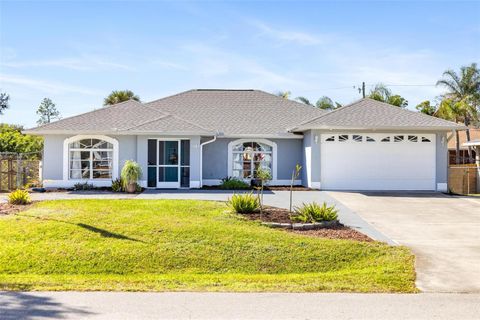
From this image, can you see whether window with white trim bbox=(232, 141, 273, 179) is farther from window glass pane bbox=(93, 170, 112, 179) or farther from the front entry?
window glass pane bbox=(93, 170, 112, 179)

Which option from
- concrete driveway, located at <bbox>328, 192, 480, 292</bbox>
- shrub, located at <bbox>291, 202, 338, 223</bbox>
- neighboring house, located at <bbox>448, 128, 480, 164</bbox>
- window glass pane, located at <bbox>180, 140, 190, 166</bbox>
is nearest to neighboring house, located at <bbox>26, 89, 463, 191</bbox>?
window glass pane, located at <bbox>180, 140, 190, 166</bbox>

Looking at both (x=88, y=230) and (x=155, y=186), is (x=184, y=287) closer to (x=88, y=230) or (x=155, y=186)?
(x=88, y=230)

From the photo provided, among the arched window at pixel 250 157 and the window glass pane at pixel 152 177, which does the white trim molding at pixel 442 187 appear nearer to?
the arched window at pixel 250 157

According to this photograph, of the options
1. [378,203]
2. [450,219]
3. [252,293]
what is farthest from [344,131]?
[252,293]

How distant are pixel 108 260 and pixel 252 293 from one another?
11.5 feet

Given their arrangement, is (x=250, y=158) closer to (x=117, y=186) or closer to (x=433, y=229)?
(x=117, y=186)

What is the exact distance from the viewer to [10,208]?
1413 cm

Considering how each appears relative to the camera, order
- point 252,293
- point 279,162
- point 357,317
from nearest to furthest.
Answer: point 357,317
point 252,293
point 279,162

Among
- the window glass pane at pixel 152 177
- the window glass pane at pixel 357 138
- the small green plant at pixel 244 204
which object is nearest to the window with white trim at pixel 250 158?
the window glass pane at pixel 152 177

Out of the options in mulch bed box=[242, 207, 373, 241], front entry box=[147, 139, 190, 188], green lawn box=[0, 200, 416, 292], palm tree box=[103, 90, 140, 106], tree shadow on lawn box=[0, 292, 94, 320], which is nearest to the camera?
tree shadow on lawn box=[0, 292, 94, 320]

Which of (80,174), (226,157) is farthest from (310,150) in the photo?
(80,174)

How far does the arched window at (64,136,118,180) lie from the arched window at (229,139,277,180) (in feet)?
19.2

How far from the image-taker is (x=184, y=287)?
7.48 m

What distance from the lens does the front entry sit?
21703 mm
